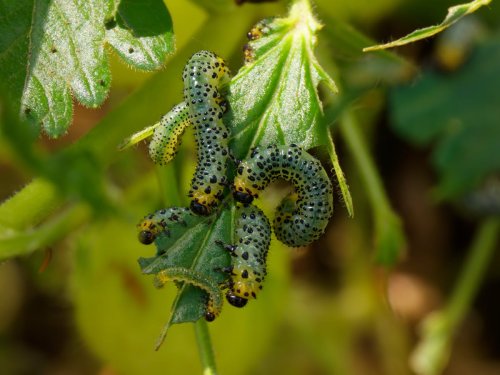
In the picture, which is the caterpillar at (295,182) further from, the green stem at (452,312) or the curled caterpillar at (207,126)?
the green stem at (452,312)

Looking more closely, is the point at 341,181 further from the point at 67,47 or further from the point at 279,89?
the point at 67,47

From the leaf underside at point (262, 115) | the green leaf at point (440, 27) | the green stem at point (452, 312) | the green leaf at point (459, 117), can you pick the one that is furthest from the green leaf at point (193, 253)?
the green stem at point (452, 312)

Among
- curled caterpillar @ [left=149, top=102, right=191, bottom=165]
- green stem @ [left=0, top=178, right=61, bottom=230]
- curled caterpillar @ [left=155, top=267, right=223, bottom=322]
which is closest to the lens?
curled caterpillar @ [left=155, top=267, right=223, bottom=322]

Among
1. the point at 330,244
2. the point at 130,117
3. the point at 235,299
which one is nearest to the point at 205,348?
the point at 235,299

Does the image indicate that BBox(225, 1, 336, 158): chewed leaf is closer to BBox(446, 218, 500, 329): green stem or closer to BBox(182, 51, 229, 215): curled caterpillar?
BBox(182, 51, 229, 215): curled caterpillar

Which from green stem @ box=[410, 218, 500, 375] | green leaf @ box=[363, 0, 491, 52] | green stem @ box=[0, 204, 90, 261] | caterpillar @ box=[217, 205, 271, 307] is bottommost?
green stem @ box=[410, 218, 500, 375]

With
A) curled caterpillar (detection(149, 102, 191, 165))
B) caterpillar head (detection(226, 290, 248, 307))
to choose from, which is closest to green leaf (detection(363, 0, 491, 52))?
curled caterpillar (detection(149, 102, 191, 165))

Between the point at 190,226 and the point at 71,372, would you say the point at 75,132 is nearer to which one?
the point at 71,372
